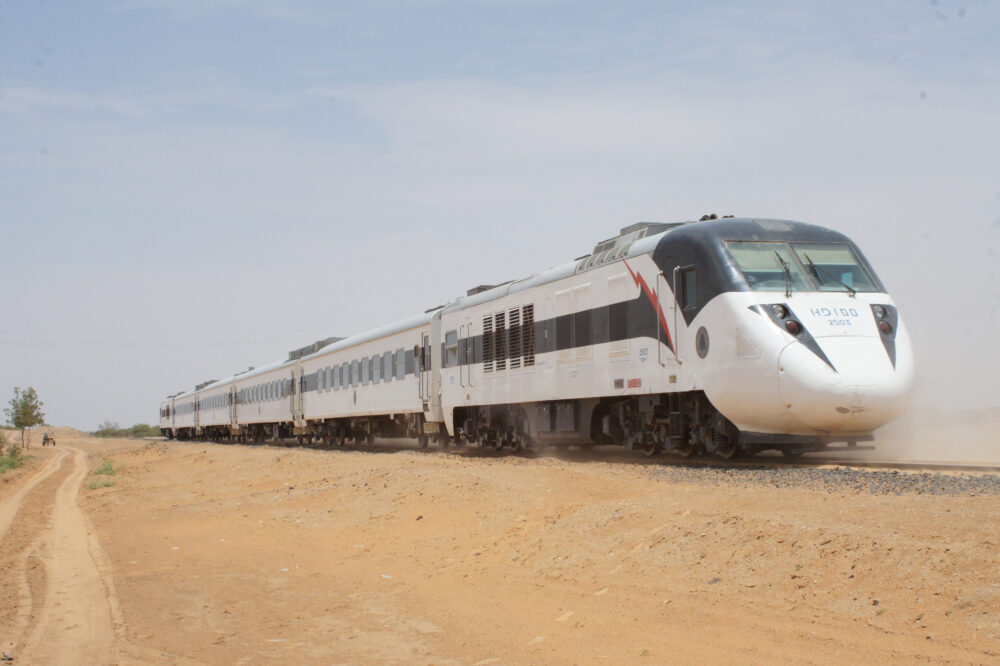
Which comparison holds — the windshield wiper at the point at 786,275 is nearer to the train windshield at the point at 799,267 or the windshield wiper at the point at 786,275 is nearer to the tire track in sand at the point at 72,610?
the train windshield at the point at 799,267

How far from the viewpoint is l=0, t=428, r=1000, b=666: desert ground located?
6043 mm

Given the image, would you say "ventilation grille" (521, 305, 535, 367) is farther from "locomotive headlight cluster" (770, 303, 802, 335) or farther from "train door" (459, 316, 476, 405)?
"locomotive headlight cluster" (770, 303, 802, 335)

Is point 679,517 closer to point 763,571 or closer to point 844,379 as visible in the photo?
point 763,571

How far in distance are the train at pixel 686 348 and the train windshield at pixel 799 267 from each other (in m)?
0.02

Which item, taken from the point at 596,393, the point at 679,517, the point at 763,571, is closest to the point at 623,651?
the point at 763,571

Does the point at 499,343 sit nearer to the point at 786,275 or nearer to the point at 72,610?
the point at 786,275

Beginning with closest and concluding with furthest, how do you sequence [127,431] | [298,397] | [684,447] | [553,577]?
[553,577], [684,447], [298,397], [127,431]

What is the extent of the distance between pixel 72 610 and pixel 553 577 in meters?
4.05

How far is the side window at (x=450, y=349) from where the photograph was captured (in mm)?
23500

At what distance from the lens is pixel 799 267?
13539 millimetres

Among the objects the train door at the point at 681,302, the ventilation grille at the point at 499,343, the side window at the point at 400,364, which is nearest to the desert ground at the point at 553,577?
the train door at the point at 681,302

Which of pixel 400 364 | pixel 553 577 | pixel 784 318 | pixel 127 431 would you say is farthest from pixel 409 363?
pixel 127 431

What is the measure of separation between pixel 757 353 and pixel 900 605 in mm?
6795

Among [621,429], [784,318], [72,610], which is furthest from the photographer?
[621,429]
